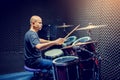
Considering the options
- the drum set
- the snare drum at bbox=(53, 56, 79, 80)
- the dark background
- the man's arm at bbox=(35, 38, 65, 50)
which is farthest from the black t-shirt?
the dark background

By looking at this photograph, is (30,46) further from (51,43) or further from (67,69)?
(67,69)

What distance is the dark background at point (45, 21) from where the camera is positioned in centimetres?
523

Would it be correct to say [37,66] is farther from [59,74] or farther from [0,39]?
[0,39]

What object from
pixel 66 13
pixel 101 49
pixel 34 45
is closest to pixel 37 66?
pixel 34 45

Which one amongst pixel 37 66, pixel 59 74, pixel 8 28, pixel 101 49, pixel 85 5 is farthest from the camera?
pixel 8 28

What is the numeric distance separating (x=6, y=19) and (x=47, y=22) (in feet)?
4.23

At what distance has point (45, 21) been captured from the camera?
6.49 m

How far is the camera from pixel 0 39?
6125 millimetres

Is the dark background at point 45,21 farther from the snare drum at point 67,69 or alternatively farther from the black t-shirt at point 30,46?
the black t-shirt at point 30,46

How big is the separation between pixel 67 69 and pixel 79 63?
41cm

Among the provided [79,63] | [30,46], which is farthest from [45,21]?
[79,63]

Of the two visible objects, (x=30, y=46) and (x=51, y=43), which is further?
(x=30, y=46)

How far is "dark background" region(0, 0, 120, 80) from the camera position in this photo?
5230 millimetres

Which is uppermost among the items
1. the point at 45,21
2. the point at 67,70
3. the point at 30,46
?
the point at 45,21
